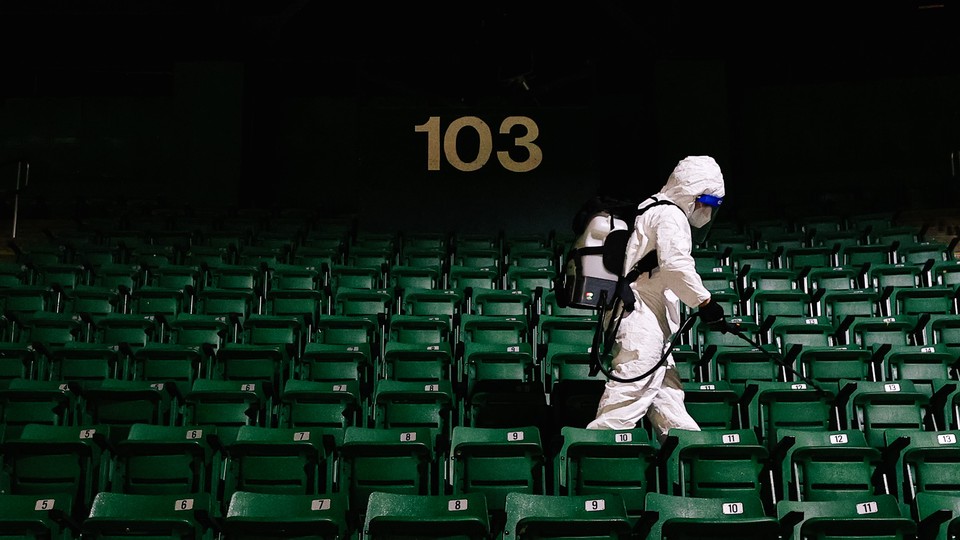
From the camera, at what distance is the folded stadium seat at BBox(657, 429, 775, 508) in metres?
4.62

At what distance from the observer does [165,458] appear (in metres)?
4.82

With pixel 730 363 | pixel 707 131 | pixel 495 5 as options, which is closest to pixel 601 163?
pixel 707 131

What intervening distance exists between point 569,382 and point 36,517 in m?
3.53

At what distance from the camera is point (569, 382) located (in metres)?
6.41

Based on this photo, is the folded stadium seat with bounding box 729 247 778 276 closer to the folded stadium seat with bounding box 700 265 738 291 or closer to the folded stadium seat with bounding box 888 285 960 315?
the folded stadium seat with bounding box 700 265 738 291

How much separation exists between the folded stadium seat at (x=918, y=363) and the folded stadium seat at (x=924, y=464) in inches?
57.0

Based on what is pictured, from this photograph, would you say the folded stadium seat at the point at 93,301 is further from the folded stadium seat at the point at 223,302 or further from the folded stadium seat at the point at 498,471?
the folded stadium seat at the point at 498,471

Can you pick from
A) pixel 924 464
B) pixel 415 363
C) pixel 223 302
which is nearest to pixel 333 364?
pixel 415 363

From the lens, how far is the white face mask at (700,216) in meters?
5.50

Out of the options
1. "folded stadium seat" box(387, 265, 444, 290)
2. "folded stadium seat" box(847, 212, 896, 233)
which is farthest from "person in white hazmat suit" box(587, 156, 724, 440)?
"folded stadium seat" box(847, 212, 896, 233)

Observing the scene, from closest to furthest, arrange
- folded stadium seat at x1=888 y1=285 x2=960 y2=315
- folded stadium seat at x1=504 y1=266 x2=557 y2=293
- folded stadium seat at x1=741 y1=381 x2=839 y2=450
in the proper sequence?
1. folded stadium seat at x1=741 y1=381 x2=839 y2=450
2. folded stadium seat at x1=888 y1=285 x2=960 y2=315
3. folded stadium seat at x1=504 y1=266 x2=557 y2=293

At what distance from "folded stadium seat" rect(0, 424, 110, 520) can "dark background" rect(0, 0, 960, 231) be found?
7128 mm

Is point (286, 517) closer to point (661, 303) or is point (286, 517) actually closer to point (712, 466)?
point (712, 466)

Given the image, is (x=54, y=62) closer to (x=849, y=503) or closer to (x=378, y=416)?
(x=378, y=416)
